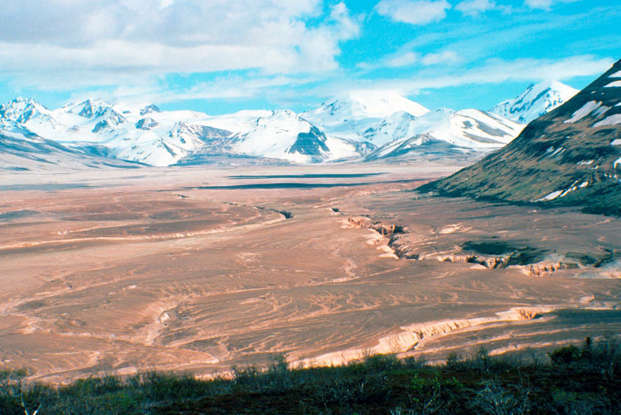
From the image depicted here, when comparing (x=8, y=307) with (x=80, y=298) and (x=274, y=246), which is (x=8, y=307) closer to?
(x=80, y=298)

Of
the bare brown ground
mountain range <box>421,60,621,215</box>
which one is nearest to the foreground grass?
the bare brown ground

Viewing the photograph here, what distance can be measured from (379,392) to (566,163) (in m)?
50.5

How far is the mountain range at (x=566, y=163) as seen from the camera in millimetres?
43062

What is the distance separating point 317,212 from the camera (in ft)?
162

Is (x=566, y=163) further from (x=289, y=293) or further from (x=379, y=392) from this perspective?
(x=379, y=392)

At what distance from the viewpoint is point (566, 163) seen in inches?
1973

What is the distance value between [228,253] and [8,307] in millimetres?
11980

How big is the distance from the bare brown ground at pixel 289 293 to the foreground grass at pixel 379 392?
2.41m

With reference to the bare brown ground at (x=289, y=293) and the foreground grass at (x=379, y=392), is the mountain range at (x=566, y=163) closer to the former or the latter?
the bare brown ground at (x=289, y=293)

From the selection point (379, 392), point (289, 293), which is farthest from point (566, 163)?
point (379, 392)

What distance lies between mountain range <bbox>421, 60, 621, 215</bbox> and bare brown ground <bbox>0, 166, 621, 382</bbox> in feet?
21.6

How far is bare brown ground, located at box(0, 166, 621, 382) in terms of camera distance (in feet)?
45.0

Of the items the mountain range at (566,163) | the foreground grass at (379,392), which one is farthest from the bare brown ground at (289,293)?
the mountain range at (566,163)

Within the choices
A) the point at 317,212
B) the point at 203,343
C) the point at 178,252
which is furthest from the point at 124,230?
the point at 203,343
